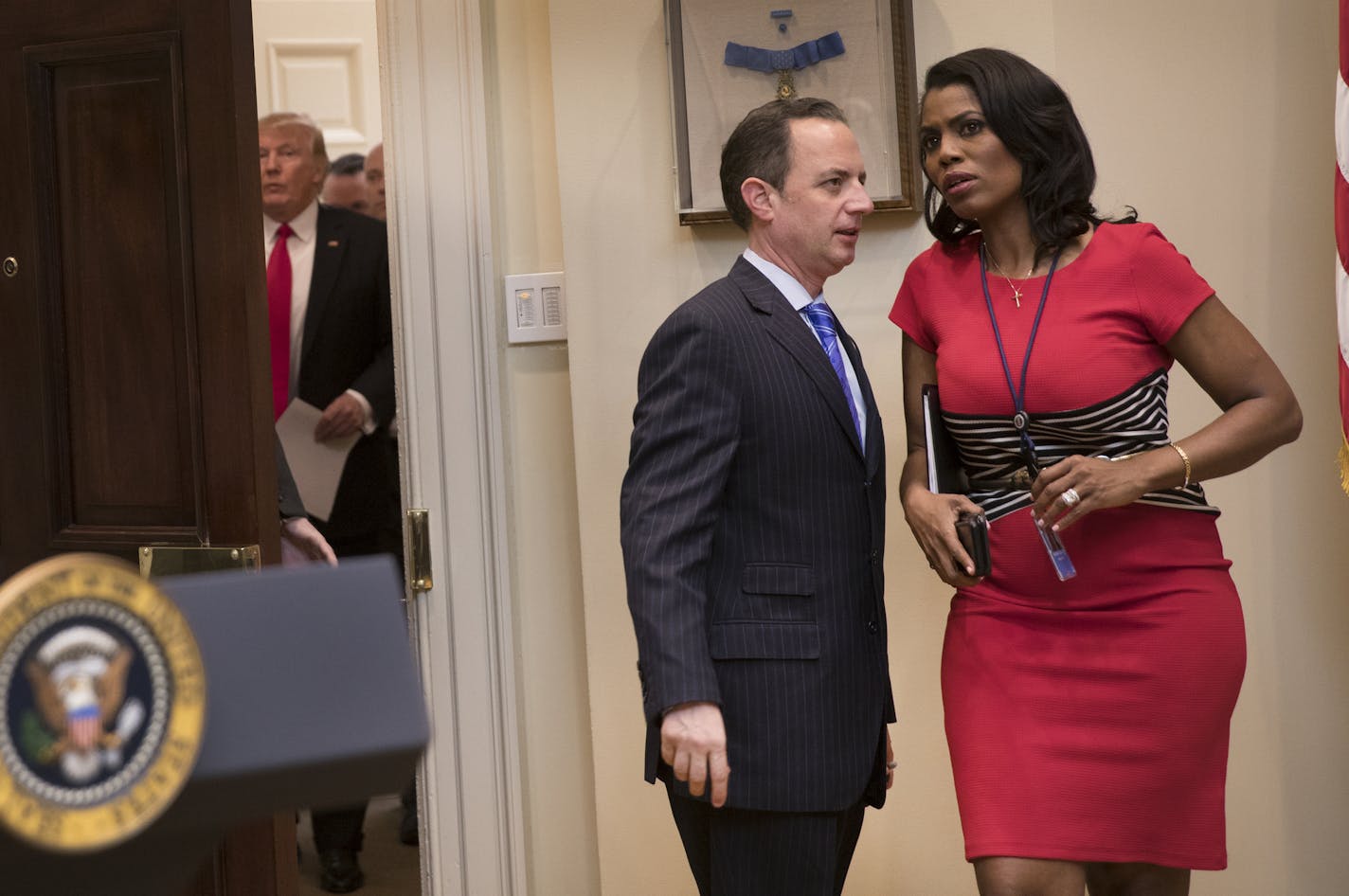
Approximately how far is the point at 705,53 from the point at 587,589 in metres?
1.06

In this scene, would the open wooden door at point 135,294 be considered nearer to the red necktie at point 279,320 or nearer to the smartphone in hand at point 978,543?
the smartphone in hand at point 978,543

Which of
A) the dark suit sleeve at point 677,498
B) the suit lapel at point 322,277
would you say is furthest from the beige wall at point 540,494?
the suit lapel at point 322,277

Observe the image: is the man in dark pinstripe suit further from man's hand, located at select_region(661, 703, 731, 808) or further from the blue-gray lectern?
the blue-gray lectern

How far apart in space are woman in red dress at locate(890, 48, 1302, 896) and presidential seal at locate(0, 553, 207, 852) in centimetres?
151

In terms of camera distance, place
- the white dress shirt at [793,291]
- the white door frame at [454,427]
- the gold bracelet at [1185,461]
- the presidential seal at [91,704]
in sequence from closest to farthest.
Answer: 1. the presidential seal at [91,704]
2. the gold bracelet at [1185,461]
3. the white dress shirt at [793,291]
4. the white door frame at [454,427]

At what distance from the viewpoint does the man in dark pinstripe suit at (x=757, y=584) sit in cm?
183

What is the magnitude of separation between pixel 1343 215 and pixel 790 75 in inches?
39.8

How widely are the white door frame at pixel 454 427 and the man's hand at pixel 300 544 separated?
23 centimetres

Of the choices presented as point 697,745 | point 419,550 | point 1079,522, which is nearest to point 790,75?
A: point 1079,522

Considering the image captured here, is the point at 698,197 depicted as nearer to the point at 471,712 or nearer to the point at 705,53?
the point at 705,53

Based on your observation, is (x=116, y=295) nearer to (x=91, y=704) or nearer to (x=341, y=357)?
(x=341, y=357)

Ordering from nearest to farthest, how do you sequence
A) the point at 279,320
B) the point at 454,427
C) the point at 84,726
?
the point at 84,726
the point at 454,427
the point at 279,320

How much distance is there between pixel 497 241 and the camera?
9.27 ft

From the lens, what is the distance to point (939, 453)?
6.89 feet
